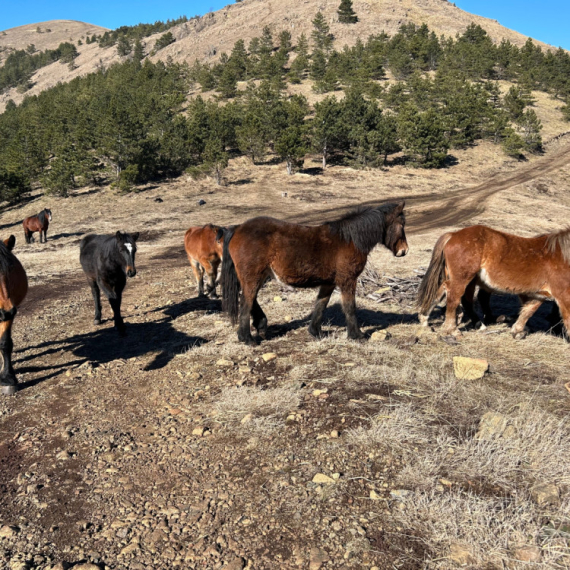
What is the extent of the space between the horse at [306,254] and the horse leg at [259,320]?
0.28 metres

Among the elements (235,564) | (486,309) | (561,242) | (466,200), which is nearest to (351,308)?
(486,309)

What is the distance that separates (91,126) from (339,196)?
27.9 m

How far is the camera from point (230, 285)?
743cm

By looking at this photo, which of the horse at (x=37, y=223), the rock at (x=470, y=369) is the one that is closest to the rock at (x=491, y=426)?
the rock at (x=470, y=369)

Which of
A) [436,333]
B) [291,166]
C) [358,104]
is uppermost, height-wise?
[358,104]

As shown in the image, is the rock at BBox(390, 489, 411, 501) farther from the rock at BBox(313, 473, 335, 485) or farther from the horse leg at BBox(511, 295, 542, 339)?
the horse leg at BBox(511, 295, 542, 339)

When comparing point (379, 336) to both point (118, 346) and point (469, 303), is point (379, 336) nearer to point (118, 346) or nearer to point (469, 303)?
point (469, 303)

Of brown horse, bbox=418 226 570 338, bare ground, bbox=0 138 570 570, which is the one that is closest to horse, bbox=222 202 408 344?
bare ground, bbox=0 138 570 570

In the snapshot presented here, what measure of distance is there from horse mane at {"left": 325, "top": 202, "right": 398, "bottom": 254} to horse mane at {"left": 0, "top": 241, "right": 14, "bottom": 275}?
5.02 meters

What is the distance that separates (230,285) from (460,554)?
210 inches

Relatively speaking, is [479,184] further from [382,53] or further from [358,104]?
[382,53]

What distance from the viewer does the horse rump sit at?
24.1 feet

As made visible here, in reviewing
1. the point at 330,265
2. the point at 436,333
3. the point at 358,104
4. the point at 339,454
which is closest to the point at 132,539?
the point at 339,454

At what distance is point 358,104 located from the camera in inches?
1515
